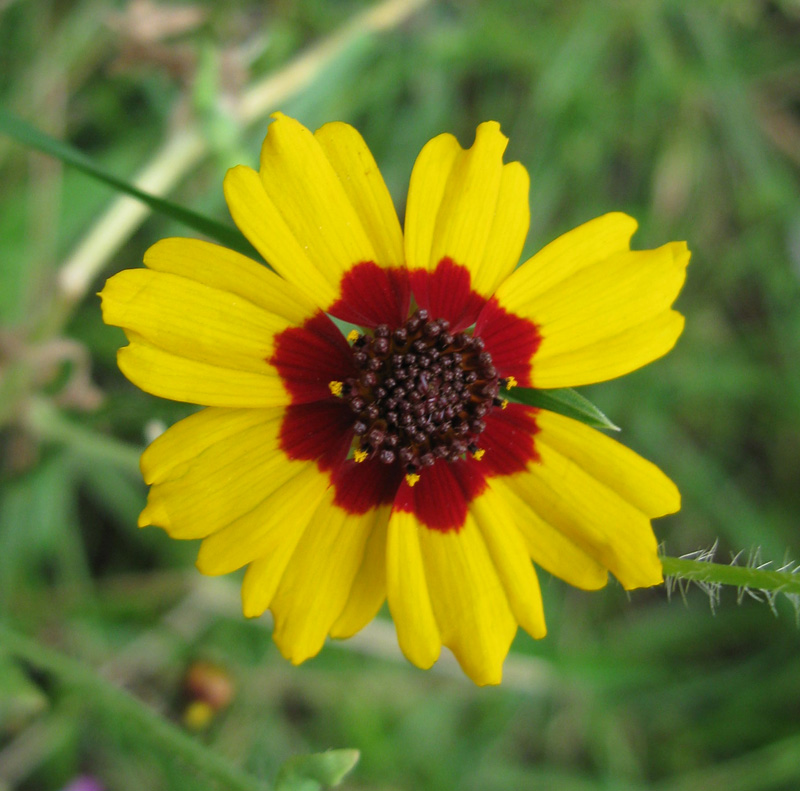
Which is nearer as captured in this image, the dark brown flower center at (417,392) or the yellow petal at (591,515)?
the yellow petal at (591,515)

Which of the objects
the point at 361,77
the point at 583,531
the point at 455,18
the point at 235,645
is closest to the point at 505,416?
the point at 583,531

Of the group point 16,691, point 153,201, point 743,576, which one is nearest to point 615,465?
point 743,576

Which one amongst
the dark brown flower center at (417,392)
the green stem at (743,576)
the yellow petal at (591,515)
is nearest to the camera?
the green stem at (743,576)

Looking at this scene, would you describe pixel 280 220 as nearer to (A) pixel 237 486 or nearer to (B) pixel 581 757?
(A) pixel 237 486

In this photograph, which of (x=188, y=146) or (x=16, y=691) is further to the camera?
(x=188, y=146)

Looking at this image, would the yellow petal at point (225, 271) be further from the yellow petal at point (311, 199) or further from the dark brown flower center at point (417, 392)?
the dark brown flower center at point (417, 392)

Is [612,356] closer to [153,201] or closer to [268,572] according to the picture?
[268,572]

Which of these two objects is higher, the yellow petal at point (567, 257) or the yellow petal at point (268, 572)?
the yellow petal at point (567, 257)

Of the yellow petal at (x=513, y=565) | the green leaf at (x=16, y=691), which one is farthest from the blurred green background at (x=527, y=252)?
the yellow petal at (x=513, y=565)

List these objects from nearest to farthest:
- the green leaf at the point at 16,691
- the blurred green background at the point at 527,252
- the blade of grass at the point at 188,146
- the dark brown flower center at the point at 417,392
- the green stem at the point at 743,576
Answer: the green stem at the point at 743,576 < the dark brown flower center at the point at 417,392 < the green leaf at the point at 16,691 < the blade of grass at the point at 188,146 < the blurred green background at the point at 527,252
